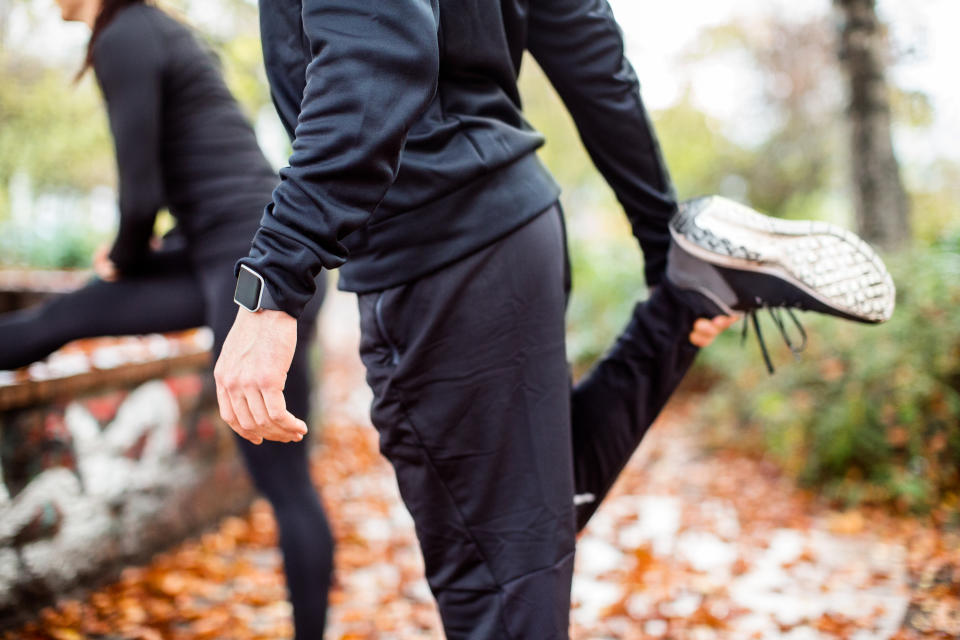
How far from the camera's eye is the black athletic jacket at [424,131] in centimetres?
100

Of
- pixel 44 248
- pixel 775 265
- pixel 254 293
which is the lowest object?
pixel 44 248

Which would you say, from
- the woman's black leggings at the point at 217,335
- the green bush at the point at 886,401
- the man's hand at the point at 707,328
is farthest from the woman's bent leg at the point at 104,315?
the green bush at the point at 886,401

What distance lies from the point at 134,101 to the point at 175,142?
0.17 metres

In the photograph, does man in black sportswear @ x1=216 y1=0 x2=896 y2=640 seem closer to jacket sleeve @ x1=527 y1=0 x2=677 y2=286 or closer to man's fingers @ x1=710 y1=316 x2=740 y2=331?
jacket sleeve @ x1=527 y1=0 x2=677 y2=286

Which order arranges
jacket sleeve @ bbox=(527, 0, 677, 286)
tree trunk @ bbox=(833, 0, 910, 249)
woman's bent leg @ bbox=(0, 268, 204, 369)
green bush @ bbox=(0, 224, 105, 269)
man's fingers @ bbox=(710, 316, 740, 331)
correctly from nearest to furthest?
1. jacket sleeve @ bbox=(527, 0, 677, 286)
2. man's fingers @ bbox=(710, 316, 740, 331)
3. woman's bent leg @ bbox=(0, 268, 204, 369)
4. tree trunk @ bbox=(833, 0, 910, 249)
5. green bush @ bbox=(0, 224, 105, 269)

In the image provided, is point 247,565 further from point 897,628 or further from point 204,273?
point 897,628

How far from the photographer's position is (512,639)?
121cm

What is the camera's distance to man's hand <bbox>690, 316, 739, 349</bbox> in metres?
1.55

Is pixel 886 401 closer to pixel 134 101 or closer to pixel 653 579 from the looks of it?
pixel 653 579

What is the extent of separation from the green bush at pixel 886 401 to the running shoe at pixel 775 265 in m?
2.10

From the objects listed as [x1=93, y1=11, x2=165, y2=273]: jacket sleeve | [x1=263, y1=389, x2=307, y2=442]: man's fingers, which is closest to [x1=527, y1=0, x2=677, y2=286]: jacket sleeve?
[x1=263, y1=389, x2=307, y2=442]: man's fingers

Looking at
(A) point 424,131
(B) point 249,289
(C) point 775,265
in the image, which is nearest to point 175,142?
(A) point 424,131

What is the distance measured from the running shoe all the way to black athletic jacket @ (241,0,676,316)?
0.50 feet

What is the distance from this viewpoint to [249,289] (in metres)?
1.02
